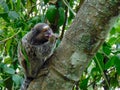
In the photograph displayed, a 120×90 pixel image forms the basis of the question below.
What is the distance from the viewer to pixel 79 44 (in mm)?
927

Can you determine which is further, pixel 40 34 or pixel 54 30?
pixel 40 34

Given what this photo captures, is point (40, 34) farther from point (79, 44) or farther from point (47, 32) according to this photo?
point (79, 44)

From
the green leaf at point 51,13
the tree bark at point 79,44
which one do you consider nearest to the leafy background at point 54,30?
the green leaf at point 51,13

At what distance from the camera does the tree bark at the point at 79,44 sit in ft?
2.89

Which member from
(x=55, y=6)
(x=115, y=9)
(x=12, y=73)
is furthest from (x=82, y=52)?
(x=12, y=73)

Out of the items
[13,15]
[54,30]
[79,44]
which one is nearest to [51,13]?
[54,30]

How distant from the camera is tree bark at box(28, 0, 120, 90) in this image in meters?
0.88

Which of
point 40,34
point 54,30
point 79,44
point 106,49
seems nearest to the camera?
point 79,44

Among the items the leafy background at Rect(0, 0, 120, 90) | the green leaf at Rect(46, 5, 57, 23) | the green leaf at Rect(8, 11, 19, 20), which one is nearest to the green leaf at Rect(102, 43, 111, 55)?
the leafy background at Rect(0, 0, 120, 90)

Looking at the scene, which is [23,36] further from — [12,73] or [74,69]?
[74,69]

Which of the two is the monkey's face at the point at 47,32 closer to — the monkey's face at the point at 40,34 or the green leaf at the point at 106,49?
the monkey's face at the point at 40,34

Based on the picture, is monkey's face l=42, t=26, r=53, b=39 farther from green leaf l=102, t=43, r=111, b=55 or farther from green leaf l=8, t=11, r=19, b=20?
green leaf l=102, t=43, r=111, b=55

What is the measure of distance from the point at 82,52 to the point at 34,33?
676 mm

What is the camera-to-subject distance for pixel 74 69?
0.95 m
